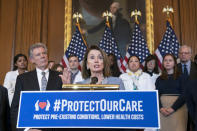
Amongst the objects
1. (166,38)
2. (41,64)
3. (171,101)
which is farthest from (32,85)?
(166,38)

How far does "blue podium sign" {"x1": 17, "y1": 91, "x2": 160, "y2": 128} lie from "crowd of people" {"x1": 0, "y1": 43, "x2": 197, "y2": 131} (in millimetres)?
324

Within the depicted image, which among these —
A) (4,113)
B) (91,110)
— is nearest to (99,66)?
(91,110)

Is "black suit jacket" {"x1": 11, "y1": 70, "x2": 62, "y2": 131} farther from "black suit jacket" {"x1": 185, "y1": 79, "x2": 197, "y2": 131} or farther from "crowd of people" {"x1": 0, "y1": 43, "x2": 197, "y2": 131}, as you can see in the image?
"black suit jacket" {"x1": 185, "y1": 79, "x2": 197, "y2": 131}

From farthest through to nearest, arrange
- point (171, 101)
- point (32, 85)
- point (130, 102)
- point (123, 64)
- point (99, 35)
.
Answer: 1. point (99, 35)
2. point (123, 64)
3. point (171, 101)
4. point (32, 85)
5. point (130, 102)

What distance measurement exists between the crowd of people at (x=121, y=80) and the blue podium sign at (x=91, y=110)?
324 millimetres

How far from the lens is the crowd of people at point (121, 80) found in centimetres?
253

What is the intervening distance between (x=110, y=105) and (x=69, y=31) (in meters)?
6.19

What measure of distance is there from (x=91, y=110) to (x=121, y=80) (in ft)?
2.83

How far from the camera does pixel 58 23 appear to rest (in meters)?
7.85

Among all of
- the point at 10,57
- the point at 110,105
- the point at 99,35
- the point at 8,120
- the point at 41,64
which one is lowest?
the point at 8,120

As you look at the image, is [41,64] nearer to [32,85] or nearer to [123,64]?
[32,85]

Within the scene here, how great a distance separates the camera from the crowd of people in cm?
253

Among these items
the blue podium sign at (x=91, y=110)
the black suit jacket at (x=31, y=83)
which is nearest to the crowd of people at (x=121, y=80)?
the black suit jacket at (x=31, y=83)

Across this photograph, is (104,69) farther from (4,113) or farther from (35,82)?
(4,113)
